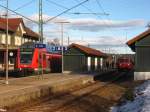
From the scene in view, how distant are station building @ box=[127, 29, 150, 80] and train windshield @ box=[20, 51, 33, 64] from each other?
1028cm

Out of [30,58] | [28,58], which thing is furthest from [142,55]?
[28,58]

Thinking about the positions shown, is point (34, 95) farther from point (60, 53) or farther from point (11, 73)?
point (60, 53)

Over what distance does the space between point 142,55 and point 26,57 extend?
11.8m

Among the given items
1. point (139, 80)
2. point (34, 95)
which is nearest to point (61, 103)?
point (34, 95)

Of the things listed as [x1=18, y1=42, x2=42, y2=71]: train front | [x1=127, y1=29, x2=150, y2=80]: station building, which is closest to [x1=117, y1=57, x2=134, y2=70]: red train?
[x1=18, y1=42, x2=42, y2=71]: train front

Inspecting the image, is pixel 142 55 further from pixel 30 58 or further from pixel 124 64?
pixel 124 64

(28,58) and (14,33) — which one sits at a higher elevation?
(14,33)

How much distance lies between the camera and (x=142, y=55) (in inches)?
1790

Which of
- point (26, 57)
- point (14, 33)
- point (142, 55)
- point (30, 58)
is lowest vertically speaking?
point (30, 58)

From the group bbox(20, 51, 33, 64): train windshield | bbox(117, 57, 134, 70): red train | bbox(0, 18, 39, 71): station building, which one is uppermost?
bbox(0, 18, 39, 71): station building

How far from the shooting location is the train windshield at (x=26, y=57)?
4959 cm

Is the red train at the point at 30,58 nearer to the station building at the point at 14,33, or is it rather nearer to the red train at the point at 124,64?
the station building at the point at 14,33

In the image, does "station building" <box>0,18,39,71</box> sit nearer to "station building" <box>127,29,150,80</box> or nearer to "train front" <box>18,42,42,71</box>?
"train front" <box>18,42,42,71</box>

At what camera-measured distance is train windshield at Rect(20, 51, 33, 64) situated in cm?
4959
